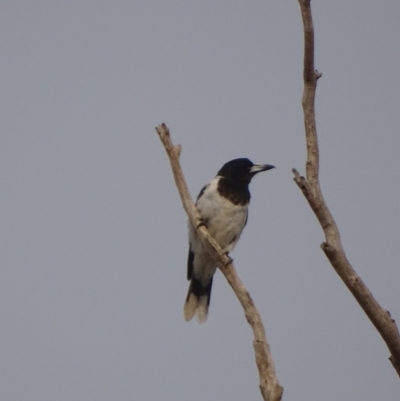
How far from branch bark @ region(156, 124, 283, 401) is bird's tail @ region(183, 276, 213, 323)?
58.5 inches

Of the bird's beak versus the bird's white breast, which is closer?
the bird's white breast

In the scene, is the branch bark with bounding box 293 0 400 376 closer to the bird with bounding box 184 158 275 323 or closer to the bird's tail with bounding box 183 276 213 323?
the bird with bounding box 184 158 275 323

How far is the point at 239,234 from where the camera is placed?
7785mm

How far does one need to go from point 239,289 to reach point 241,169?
2.61 metres

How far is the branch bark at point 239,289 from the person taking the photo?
476 centimetres

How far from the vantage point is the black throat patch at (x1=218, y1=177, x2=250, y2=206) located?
768 cm

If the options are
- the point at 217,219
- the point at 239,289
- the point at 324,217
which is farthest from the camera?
the point at 217,219

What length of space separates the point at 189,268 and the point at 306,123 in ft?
9.21

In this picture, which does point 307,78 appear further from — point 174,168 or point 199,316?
point 199,316

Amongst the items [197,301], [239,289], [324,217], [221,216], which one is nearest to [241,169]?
[221,216]

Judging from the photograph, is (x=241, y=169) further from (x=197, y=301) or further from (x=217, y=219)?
(x=197, y=301)

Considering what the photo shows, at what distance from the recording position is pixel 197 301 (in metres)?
7.93

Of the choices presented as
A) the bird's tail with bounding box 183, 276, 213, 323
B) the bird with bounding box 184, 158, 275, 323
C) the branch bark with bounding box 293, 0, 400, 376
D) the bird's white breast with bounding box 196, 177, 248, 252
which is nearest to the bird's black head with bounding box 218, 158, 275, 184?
the bird with bounding box 184, 158, 275, 323

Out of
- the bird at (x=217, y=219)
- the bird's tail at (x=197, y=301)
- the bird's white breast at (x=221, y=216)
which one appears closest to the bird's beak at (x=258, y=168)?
the bird at (x=217, y=219)
